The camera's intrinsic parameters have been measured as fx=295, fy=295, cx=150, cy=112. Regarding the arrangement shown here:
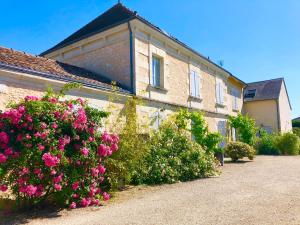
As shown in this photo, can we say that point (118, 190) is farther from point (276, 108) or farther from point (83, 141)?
point (276, 108)

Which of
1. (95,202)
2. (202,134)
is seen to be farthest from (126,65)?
(95,202)

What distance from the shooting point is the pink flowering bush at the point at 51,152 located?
461 centimetres

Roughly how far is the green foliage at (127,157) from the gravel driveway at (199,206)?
0.37m

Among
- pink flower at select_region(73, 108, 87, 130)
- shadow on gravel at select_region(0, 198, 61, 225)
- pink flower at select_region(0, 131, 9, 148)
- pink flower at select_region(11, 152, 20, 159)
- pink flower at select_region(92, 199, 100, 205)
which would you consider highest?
pink flower at select_region(73, 108, 87, 130)

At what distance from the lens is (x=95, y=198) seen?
5660 mm

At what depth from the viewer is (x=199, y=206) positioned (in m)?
5.16

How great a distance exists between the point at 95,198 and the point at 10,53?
5714 millimetres

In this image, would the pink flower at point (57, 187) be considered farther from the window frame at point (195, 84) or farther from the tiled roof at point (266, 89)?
the tiled roof at point (266, 89)

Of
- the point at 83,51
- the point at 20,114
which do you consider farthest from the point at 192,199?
the point at 83,51

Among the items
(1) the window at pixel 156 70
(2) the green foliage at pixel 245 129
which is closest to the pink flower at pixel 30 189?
(1) the window at pixel 156 70

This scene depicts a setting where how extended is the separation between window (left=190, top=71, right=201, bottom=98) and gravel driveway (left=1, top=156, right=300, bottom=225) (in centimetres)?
738

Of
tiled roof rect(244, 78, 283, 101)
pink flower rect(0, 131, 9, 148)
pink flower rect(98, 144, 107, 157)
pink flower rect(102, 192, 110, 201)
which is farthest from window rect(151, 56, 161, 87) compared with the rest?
tiled roof rect(244, 78, 283, 101)

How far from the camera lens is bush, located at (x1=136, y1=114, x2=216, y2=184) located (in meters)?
7.64

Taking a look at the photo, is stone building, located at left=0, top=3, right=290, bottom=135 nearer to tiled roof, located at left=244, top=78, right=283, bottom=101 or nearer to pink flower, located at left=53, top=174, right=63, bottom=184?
pink flower, located at left=53, top=174, right=63, bottom=184
